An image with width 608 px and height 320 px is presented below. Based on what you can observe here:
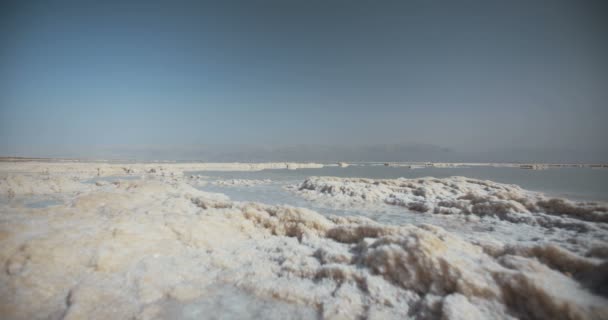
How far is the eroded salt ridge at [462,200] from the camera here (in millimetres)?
7385

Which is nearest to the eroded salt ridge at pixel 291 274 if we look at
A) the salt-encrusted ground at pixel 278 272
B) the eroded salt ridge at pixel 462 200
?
the salt-encrusted ground at pixel 278 272

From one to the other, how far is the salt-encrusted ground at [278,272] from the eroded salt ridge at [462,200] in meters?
1.41

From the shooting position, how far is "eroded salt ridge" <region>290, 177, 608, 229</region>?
7.39 metres

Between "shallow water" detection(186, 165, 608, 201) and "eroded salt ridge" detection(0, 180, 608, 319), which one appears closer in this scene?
"eroded salt ridge" detection(0, 180, 608, 319)

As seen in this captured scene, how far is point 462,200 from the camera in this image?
9.64 m

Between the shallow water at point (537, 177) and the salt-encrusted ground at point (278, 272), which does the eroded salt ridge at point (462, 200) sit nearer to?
the salt-encrusted ground at point (278, 272)

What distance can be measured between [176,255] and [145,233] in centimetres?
93

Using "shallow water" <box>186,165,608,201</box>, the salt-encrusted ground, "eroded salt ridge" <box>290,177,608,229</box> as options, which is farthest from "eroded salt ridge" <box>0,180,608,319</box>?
"shallow water" <box>186,165,608,201</box>

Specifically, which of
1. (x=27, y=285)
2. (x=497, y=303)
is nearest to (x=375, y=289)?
(x=497, y=303)

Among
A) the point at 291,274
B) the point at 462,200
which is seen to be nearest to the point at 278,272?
the point at 291,274

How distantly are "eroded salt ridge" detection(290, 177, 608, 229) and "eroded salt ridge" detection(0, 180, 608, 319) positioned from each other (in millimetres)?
4941

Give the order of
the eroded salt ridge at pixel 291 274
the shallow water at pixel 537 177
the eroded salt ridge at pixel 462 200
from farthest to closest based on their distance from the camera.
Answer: the shallow water at pixel 537 177 → the eroded salt ridge at pixel 462 200 → the eroded salt ridge at pixel 291 274

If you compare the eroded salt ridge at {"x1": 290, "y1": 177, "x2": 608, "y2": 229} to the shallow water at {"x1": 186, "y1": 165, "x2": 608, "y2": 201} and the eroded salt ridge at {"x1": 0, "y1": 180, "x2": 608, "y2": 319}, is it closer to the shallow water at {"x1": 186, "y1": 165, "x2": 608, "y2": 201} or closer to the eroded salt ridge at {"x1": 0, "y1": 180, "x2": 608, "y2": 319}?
the shallow water at {"x1": 186, "y1": 165, "x2": 608, "y2": 201}

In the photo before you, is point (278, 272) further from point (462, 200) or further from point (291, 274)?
point (462, 200)
